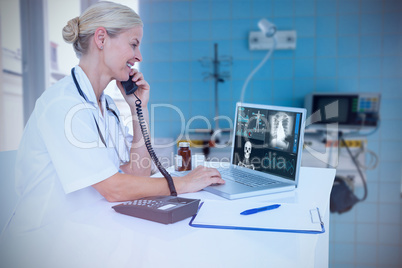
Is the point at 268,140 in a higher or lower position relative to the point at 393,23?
lower

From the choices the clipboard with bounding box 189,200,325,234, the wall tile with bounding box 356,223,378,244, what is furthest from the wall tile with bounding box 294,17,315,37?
the clipboard with bounding box 189,200,325,234

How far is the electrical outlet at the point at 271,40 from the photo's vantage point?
2.90m

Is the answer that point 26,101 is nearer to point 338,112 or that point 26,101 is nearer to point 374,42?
point 338,112

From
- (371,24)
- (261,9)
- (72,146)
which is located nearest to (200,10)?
(261,9)

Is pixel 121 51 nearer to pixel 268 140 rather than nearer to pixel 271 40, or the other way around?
pixel 268 140

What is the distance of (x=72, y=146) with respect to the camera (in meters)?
1.01

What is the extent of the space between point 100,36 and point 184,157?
591 mm

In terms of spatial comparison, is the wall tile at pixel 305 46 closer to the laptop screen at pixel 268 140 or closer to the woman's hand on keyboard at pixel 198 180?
the laptop screen at pixel 268 140

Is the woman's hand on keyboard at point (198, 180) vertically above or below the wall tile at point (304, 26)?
below

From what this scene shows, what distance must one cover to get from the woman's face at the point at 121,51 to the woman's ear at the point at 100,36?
2cm

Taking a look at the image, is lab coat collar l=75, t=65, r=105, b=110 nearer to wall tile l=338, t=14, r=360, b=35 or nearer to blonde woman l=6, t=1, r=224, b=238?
blonde woman l=6, t=1, r=224, b=238

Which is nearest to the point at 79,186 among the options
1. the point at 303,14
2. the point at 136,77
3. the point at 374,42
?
the point at 136,77

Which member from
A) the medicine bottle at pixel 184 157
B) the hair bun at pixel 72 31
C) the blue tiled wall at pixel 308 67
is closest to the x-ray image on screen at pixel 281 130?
the medicine bottle at pixel 184 157

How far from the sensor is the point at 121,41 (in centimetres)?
127
